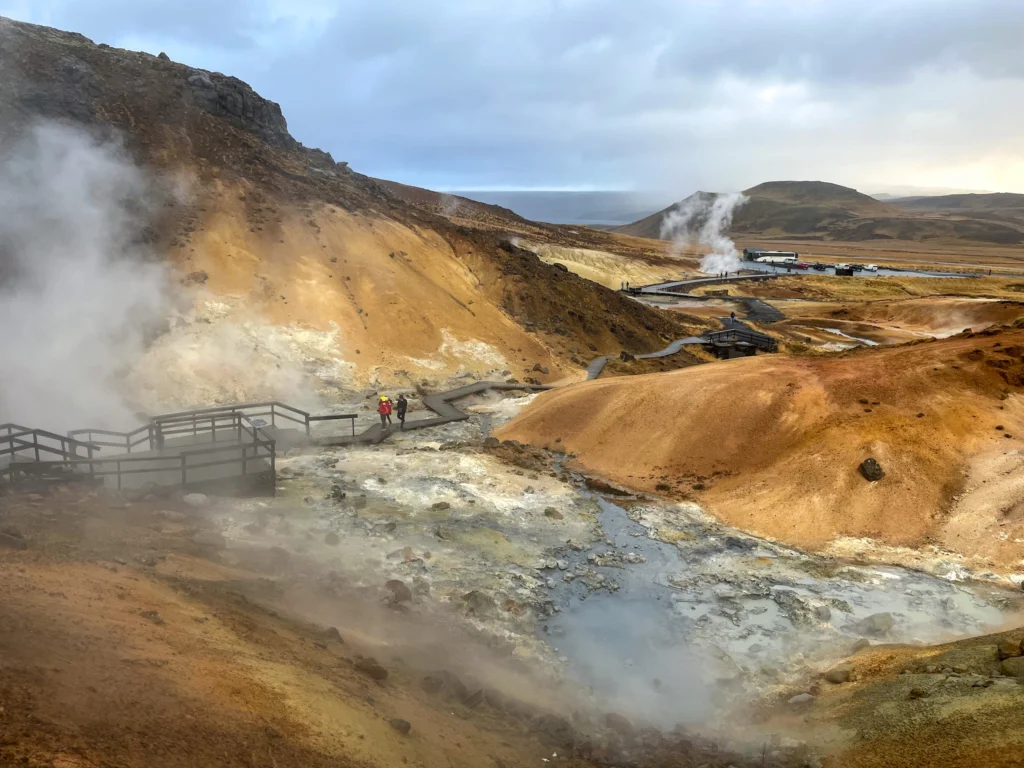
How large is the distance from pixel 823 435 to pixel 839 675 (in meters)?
8.09

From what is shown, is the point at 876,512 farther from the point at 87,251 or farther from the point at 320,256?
the point at 87,251

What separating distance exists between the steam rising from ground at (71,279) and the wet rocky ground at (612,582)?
6581mm

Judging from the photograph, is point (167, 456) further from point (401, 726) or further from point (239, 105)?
point (239, 105)

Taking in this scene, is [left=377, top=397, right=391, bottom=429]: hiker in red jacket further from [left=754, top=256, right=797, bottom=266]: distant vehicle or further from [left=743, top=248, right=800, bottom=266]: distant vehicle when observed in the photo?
[left=743, top=248, right=800, bottom=266]: distant vehicle

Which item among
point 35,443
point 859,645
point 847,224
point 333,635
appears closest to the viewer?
point 333,635

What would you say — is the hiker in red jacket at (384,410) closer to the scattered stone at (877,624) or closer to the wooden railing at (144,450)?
the wooden railing at (144,450)

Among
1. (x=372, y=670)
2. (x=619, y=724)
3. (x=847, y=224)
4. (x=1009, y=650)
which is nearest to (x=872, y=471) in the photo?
(x=1009, y=650)

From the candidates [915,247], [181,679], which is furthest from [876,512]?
[915,247]

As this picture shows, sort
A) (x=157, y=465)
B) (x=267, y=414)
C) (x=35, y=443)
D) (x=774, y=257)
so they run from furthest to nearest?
(x=774, y=257), (x=267, y=414), (x=157, y=465), (x=35, y=443)

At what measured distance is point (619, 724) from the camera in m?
8.49

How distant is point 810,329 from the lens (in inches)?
1848

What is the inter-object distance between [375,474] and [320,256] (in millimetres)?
14787

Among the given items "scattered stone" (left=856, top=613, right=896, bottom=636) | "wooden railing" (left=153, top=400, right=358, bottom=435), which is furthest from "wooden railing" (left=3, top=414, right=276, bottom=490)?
"scattered stone" (left=856, top=613, right=896, bottom=636)

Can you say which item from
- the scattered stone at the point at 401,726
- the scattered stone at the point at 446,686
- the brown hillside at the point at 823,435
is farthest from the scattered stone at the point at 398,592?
the brown hillside at the point at 823,435
